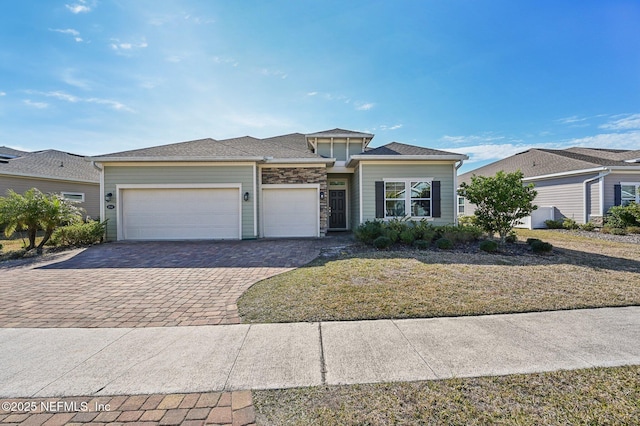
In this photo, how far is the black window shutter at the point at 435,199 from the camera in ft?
36.3

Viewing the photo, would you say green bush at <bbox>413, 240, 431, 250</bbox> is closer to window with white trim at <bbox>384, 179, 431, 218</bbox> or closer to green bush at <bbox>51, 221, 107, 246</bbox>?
window with white trim at <bbox>384, 179, 431, 218</bbox>

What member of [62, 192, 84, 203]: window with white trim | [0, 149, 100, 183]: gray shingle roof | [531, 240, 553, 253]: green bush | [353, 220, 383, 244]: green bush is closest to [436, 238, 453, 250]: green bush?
[353, 220, 383, 244]: green bush

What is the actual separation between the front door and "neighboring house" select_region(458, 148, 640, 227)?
11006mm

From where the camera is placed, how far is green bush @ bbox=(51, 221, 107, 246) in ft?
30.2

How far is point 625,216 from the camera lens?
40.2ft

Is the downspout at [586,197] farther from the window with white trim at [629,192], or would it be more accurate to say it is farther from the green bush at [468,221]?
the green bush at [468,221]

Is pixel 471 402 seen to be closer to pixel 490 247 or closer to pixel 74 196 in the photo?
pixel 490 247

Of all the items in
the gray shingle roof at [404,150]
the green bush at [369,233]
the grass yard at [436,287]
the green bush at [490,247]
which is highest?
the gray shingle roof at [404,150]

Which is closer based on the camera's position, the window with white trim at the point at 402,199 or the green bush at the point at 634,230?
the window with white trim at the point at 402,199

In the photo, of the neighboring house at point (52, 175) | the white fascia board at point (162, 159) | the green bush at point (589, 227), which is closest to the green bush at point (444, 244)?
the white fascia board at point (162, 159)

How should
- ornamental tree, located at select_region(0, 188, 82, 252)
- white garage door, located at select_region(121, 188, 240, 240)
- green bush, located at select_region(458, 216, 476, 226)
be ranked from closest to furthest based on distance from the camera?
ornamental tree, located at select_region(0, 188, 82, 252) → green bush, located at select_region(458, 216, 476, 226) → white garage door, located at select_region(121, 188, 240, 240)

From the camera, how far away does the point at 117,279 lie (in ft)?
18.3

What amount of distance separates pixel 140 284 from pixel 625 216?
18.8m

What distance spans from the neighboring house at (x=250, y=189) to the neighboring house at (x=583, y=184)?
8.49 m
